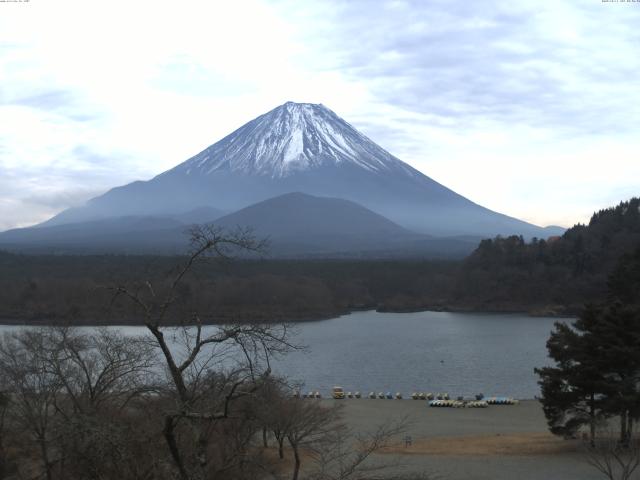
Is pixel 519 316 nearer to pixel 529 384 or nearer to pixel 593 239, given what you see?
pixel 593 239

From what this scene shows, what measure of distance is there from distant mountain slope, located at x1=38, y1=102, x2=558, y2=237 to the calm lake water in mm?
126500

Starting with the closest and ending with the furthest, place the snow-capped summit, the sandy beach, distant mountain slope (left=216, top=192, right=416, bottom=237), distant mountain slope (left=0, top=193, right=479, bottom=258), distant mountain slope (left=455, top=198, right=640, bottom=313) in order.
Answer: the sandy beach
distant mountain slope (left=455, top=198, right=640, bottom=313)
distant mountain slope (left=0, top=193, right=479, bottom=258)
distant mountain slope (left=216, top=192, right=416, bottom=237)
the snow-capped summit

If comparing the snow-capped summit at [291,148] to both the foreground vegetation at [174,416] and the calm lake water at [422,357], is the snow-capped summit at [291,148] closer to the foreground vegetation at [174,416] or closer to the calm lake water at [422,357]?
the calm lake water at [422,357]

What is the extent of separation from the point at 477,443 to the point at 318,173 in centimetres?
16026

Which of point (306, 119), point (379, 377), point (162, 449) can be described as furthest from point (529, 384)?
point (306, 119)

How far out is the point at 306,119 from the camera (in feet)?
542

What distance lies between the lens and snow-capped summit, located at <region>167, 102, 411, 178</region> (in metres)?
167

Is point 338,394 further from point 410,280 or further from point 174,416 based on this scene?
point 410,280

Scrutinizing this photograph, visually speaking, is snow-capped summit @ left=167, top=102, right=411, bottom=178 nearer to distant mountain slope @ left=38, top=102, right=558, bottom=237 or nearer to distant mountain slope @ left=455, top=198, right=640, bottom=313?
distant mountain slope @ left=38, top=102, right=558, bottom=237

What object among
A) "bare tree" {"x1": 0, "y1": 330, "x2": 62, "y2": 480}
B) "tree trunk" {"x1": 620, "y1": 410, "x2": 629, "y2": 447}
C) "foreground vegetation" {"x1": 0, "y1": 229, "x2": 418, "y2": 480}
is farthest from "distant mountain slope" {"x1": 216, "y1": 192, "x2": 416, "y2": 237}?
"foreground vegetation" {"x1": 0, "y1": 229, "x2": 418, "y2": 480}

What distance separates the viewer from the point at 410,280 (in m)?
63.6

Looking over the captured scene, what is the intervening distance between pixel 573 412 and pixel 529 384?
11130 mm

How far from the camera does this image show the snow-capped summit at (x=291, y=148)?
16712cm

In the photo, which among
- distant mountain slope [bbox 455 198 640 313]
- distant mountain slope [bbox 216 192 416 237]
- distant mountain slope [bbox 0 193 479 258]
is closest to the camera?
distant mountain slope [bbox 455 198 640 313]
